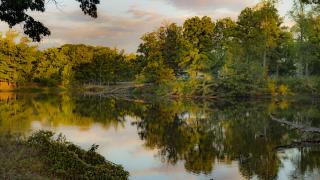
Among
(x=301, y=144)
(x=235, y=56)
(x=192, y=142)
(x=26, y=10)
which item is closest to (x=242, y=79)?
(x=235, y=56)

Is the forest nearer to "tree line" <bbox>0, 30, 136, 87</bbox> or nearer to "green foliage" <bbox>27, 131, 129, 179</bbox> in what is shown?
"tree line" <bbox>0, 30, 136, 87</bbox>

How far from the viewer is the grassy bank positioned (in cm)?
1309

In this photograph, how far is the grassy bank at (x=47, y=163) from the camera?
13087mm

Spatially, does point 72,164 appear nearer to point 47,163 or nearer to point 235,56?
point 47,163

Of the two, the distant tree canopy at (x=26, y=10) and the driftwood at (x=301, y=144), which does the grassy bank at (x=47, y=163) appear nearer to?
the distant tree canopy at (x=26, y=10)

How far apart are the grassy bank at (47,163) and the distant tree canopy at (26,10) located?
4.29 m

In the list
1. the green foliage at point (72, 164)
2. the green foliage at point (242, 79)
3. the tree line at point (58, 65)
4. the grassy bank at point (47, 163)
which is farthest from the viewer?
the tree line at point (58, 65)

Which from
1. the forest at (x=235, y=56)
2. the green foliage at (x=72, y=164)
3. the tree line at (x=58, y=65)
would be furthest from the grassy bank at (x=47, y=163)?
the tree line at (x=58, y=65)

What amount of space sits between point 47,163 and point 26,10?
551cm

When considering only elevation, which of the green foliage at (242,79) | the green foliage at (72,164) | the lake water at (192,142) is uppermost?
the green foliage at (242,79)

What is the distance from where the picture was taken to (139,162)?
2127 cm

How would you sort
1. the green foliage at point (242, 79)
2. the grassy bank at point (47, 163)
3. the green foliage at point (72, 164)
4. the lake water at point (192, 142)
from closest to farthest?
the grassy bank at point (47, 163) → the green foliage at point (72, 164) → the lake water at point (192, 142) → the green foliage at point (242, 79)

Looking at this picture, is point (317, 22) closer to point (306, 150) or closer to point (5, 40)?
point (306, 150)

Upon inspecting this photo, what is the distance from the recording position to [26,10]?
51.4 feet
